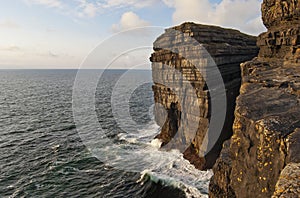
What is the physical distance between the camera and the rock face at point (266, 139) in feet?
26.3

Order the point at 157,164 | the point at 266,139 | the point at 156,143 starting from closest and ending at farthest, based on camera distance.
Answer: the point at 266,139, the point at 157,164, the point at 156,143

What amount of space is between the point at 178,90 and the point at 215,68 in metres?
6.93

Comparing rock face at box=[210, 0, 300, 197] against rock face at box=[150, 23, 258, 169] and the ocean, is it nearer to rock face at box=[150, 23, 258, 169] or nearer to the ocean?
rock face at box=[150, 23, 258, 169]

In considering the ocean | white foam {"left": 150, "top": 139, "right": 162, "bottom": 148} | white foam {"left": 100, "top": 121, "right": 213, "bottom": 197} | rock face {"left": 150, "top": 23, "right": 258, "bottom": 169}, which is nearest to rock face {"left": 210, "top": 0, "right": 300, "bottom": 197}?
white foam {"left": 100, "top": 121, "right": 213, "bottom": 197}

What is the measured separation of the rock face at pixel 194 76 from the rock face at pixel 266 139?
482 inches

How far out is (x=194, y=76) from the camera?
105 ft

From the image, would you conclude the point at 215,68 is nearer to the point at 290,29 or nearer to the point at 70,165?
the point at 290,29

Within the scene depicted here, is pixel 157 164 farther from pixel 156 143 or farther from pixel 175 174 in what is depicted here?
pixel 156 143

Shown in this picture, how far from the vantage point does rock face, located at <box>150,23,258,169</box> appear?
31.0 m

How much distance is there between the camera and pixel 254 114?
1073 centimetres

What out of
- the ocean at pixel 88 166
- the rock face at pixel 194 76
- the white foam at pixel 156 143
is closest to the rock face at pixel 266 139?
the rock face at pixel 194 76

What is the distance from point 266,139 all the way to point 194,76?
23.6 metres

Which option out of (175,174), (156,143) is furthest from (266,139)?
(156,143)

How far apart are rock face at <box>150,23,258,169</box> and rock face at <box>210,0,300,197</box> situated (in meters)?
12.3
